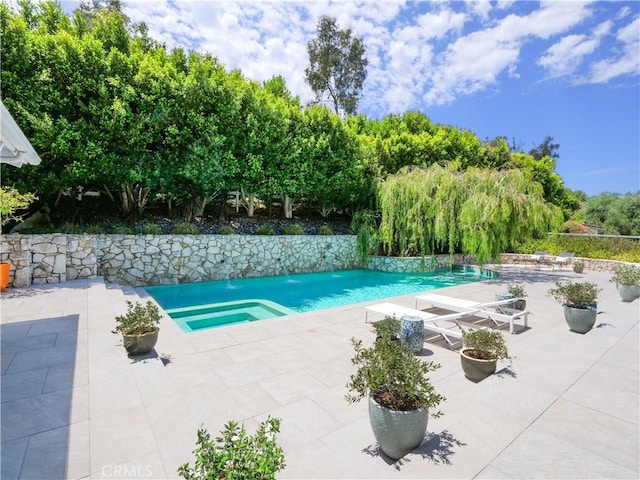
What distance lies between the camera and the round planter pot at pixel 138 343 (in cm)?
439

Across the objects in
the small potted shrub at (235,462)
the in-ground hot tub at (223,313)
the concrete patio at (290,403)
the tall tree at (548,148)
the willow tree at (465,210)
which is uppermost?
the tall tree at (548,148)

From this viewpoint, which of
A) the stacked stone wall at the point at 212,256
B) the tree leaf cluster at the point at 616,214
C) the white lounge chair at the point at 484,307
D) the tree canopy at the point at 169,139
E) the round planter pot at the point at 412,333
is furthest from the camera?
the tree leaf cluster at the point at 616,214

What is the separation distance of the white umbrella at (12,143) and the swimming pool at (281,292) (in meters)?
4.63

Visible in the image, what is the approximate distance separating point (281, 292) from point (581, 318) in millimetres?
8678

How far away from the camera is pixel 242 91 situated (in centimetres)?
1299

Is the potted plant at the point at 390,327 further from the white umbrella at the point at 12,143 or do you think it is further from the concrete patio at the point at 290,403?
the white umbrella at the point at 12,143

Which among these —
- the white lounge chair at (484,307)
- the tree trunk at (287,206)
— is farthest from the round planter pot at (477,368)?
the tree trunk at (287,206)

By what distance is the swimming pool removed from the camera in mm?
8859

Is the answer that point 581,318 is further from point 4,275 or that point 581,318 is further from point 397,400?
point 4,275

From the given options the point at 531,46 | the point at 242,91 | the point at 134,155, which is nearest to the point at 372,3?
the point at 242,91

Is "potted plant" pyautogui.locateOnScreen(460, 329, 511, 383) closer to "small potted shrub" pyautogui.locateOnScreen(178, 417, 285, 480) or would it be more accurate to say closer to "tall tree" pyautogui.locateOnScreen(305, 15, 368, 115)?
"small potted shrub" pyautogui.locateOnScreen(178, 417, 285, 480)

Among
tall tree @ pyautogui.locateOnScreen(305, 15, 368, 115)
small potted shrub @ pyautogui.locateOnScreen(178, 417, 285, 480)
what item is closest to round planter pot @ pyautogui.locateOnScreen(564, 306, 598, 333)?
small potted shrub @ pyautogui.locateOnScreen(178, 417, 285, 480)

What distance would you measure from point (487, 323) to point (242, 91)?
39.6 ft

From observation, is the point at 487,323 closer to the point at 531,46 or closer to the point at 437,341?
the point at 437,341
